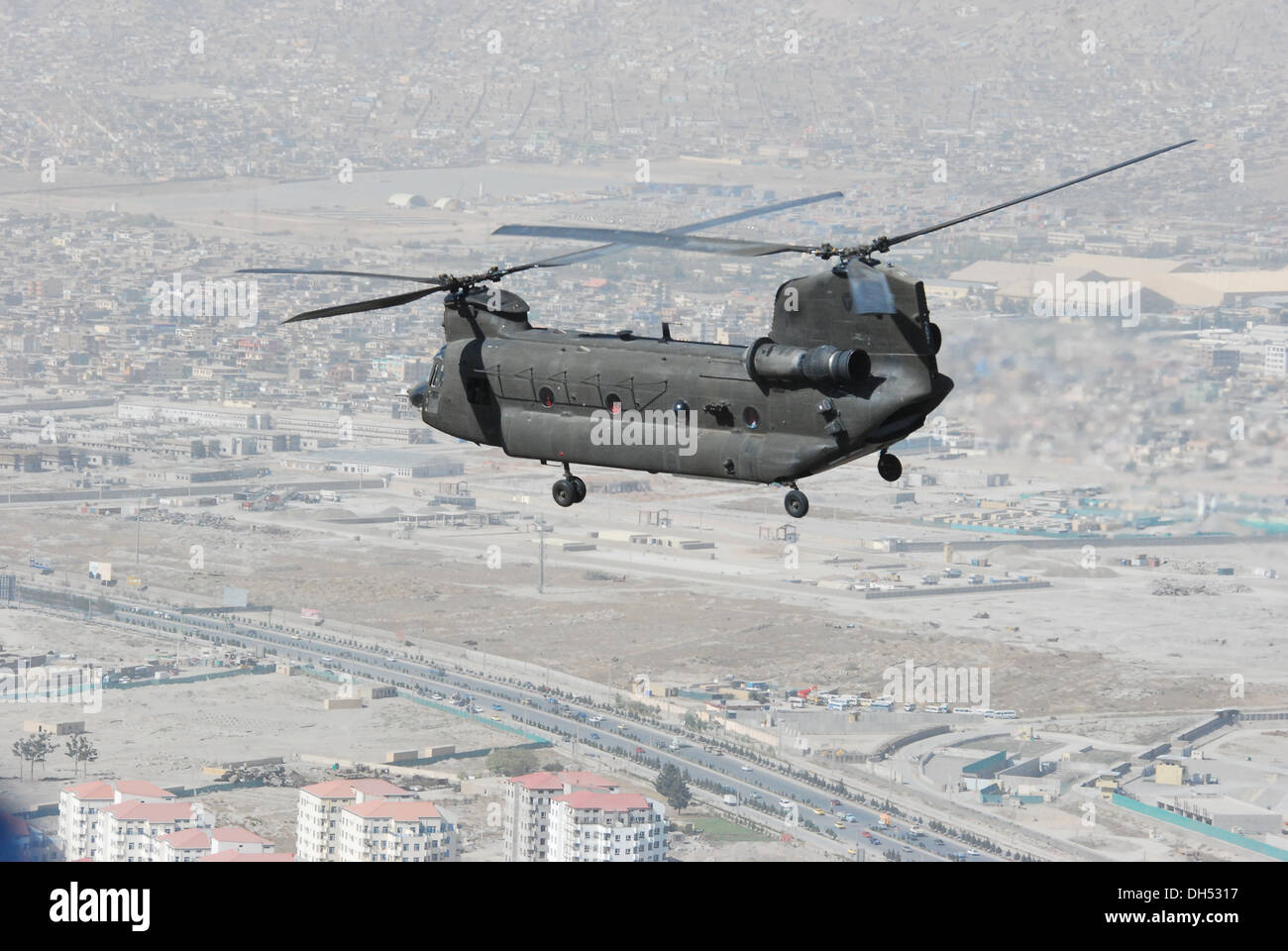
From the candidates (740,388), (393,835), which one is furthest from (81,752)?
(740,388)

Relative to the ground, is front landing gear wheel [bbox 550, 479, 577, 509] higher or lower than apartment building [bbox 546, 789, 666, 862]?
higher

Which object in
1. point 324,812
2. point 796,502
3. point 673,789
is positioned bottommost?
point 673,789

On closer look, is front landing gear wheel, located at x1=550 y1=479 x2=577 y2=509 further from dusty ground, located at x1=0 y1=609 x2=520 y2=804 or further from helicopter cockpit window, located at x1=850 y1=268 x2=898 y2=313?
dusty ground, located at x1=0 y1=609 x2=520 y2=804

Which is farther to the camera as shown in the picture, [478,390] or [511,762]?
[511,762]

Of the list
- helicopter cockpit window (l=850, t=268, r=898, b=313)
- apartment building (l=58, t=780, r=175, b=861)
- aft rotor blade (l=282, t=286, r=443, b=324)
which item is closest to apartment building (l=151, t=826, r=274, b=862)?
apartment building (l=58, t=780, r=175, b=861)

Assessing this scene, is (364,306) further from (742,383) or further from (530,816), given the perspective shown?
(530,816)
